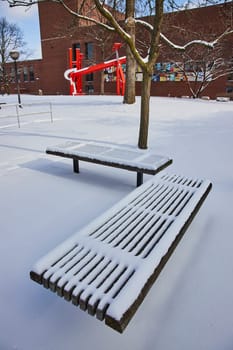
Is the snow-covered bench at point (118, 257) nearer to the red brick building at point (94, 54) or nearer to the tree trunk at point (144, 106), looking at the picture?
the tree trunk at point (144, 106)

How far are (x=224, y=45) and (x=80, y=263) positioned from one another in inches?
917

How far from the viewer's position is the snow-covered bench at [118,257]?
1.29 metres

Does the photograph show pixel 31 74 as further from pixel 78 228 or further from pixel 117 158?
pixel 78 228

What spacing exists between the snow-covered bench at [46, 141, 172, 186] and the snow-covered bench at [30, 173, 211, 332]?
84 centimetres

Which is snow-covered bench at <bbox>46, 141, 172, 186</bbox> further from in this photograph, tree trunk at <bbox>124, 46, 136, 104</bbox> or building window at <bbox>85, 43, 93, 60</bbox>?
building window at <bbox>85, 43, 93, 60</bbox>

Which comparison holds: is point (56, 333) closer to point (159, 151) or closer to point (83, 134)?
point (159, 151)

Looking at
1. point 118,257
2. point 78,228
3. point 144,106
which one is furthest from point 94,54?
point 118,257

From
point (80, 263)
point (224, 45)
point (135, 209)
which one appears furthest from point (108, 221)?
point (224, 45)

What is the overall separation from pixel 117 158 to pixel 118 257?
6.46ft

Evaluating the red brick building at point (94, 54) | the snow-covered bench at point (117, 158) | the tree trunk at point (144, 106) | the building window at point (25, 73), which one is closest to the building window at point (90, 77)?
the red brick building at point (94, 54)

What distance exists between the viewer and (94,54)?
90.9ft

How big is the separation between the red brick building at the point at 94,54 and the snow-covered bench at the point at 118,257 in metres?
18.8

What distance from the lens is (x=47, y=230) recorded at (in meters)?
2.52

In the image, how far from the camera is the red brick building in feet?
67.7
